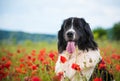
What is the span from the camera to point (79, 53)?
5.71 meters

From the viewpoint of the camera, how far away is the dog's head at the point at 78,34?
5.61 meters

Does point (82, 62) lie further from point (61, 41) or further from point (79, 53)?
point (61, 41)

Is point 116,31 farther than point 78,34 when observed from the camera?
Yes

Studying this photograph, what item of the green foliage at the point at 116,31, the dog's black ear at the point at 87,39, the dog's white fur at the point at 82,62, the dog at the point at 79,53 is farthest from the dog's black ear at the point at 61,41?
the green foliage at the point at 116,31

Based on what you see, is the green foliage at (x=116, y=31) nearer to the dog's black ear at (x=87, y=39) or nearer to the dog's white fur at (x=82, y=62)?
the dog's black ear at (x=87, y=39)

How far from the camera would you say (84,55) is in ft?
18.4

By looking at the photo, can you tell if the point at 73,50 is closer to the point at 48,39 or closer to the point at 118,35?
the point at 118,35

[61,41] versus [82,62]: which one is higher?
[61,41]

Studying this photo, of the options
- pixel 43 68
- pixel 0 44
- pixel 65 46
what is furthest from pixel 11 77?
pixel 0 44

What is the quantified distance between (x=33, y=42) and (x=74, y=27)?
12096 mm

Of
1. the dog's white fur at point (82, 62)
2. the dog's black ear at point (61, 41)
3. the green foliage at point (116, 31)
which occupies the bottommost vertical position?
the dog's white fur at point (82, 62)

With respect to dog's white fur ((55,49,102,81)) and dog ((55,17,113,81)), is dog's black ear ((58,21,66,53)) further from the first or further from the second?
dog's white fur ((55,49,102,81))

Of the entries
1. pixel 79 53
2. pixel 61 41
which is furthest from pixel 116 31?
pixel 79 53

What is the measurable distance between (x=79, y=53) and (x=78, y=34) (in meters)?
0.35
